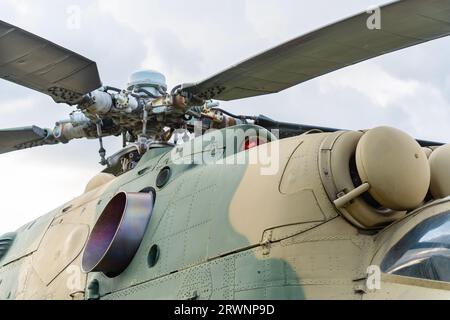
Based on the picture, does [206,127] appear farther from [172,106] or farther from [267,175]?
[267,175]

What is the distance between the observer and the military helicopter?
412 cm

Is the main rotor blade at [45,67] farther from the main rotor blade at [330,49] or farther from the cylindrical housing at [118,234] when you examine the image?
the cylindrical housing at [118,234]

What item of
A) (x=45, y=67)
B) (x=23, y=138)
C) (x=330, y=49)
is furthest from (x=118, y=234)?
(x=23, y=138)

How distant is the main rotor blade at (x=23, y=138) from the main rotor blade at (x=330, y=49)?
257cm

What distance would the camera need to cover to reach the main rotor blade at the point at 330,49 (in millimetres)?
4215

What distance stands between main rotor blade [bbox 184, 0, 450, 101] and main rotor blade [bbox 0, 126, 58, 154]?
8.42 ft

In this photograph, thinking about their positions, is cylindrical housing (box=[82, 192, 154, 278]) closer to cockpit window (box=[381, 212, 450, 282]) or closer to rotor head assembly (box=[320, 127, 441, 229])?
rotor head assembly (box=[320, 127, 441, 229])

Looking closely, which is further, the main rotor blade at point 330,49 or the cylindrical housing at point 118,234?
the cylindrical housing at point 118,234

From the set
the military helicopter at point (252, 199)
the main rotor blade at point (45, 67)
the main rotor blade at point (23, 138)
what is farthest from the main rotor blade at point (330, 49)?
the main rotor blade at point (23, 138)

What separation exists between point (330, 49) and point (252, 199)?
123cm

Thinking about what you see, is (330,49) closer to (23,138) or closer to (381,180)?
(381,180)

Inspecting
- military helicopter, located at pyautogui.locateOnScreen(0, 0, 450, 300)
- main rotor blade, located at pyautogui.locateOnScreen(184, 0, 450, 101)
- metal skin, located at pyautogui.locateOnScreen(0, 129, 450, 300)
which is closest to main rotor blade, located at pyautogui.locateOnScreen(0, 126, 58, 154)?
military helicopter, located at pyautogui.locateOnScreen(0, 0, 450, 300)
